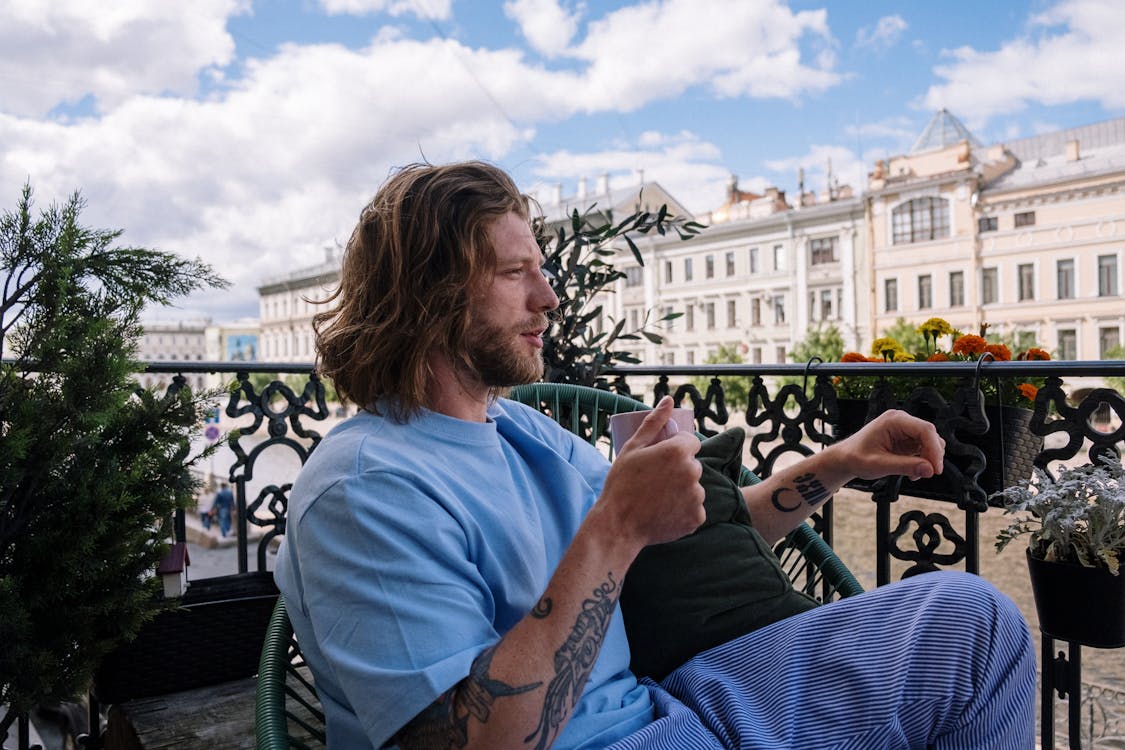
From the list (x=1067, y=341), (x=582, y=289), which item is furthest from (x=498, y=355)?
(x=1067, y=341)

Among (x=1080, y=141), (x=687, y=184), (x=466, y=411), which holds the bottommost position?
(x=466, y=411)

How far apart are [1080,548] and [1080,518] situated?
6 cm

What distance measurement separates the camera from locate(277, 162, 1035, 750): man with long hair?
782 millimetres

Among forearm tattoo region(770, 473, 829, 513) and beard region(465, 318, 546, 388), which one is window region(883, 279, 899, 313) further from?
beard region(465, 318, 546, 388)

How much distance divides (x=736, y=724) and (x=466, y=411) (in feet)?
1.69

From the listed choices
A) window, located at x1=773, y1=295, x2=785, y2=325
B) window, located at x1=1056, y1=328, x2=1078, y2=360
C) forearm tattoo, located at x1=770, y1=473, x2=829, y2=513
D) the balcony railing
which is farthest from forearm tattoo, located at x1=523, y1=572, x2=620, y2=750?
window, located at x1=773, y1=295, x2=785, y2=325

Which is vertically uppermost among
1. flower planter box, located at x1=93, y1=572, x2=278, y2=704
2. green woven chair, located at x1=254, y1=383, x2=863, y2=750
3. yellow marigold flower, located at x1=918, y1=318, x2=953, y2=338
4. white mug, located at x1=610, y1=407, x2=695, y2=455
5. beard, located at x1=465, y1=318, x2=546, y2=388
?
yellow marigold flower, located at x1=918, y1=318, x2=953, y2=338

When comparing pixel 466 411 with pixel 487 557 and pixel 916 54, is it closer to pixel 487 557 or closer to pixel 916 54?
pixel 487 557

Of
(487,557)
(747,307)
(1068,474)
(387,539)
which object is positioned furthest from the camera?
(747,307)

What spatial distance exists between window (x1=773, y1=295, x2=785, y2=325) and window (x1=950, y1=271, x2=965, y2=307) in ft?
25.7

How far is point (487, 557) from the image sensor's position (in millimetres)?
913

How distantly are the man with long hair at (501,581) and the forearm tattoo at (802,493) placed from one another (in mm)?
290

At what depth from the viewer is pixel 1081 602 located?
1567 mm

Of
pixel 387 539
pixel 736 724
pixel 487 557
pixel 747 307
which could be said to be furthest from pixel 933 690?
pixel 747 307
